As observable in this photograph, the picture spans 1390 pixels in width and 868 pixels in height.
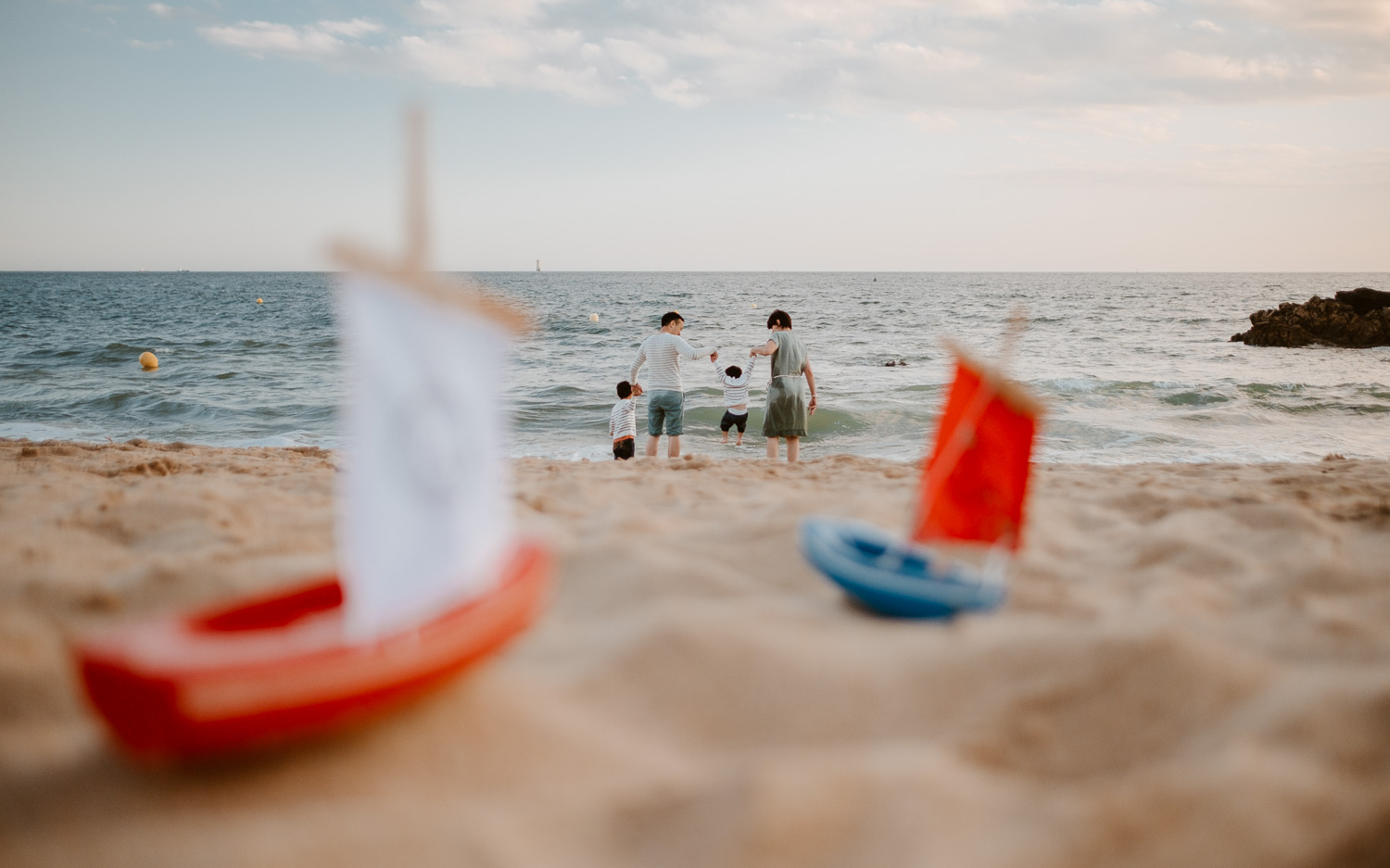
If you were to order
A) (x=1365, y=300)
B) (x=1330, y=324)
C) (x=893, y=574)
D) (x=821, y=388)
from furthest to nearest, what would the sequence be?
(x=1365, y=300), (x=1330, y=324), (x=821, y=388), (x=893, y=574)

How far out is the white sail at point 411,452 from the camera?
1.77 meters

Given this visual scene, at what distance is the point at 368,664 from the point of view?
177 cm

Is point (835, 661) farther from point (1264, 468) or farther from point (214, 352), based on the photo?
point (214, 352)

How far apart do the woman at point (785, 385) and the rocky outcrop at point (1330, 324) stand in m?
22.9

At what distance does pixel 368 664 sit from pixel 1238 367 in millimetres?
22377

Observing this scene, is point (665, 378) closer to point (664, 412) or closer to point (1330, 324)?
point (664, 412)

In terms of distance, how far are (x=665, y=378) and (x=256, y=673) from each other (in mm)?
7581

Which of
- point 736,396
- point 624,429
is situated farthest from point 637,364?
point 736,396

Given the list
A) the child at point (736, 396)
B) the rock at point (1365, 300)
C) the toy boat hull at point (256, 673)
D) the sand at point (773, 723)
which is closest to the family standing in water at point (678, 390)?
the child at point (736, 396)

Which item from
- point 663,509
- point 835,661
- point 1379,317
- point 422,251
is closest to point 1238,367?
point 1379,317

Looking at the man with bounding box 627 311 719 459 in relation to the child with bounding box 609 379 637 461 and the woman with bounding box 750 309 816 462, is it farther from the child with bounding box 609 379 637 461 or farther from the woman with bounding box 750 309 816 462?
the woman with bounding box 750 309 816 462

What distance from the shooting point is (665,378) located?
9.14m

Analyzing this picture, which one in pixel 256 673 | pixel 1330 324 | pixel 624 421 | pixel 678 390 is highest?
pixel 1330 324

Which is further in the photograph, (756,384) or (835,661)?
(756,384)
